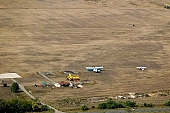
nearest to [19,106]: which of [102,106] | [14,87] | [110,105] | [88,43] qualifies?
[14,87]

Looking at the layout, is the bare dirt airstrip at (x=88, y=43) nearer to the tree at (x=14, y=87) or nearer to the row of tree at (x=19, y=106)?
the tree at (x=14, y=87)

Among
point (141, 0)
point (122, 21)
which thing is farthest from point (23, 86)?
point (141, 0)

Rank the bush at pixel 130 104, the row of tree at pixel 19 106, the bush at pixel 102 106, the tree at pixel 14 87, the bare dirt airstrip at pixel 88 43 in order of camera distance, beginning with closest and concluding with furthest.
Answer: the row of tree at pixel 19 106, the bush at pixel 102 106, the bush at pixel 130 104, the tree at pixel 14 87, the bare dirt airstrip at pixel 88 43

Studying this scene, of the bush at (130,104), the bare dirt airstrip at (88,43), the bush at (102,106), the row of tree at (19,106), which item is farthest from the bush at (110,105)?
the row of tree at (19,106)

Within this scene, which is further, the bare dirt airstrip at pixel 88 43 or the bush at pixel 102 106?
the bare dirt airstrip at pixel 88 43

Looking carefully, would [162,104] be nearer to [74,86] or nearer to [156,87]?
[156,87]

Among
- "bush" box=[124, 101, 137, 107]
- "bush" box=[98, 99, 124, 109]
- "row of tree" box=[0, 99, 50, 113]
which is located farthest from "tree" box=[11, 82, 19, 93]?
Result: "bush" box=[124, 101, 137, 107]
